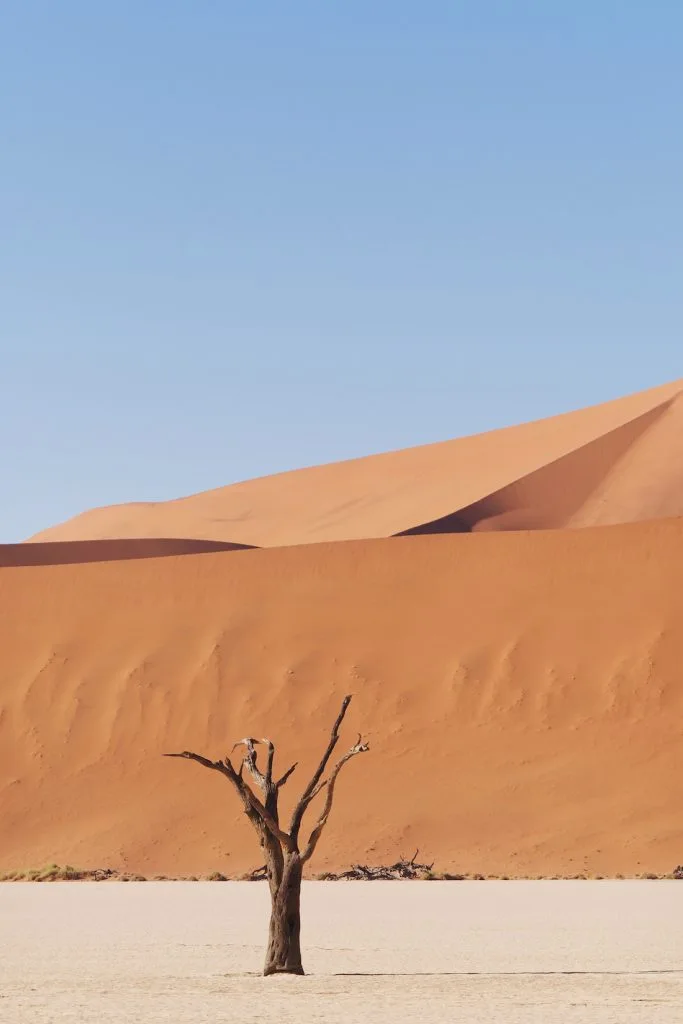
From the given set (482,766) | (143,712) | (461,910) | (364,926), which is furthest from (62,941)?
(143,712)

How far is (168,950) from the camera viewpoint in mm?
19219

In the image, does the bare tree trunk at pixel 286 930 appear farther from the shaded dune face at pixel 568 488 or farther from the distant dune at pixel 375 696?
the shaded dune face at pixel 568 488

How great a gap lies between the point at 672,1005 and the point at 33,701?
31820 millimetres

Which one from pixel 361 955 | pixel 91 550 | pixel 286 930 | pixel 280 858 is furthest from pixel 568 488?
pixel 286 930

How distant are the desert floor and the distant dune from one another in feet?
15.3

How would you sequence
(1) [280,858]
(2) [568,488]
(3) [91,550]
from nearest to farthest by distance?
(1) [280,858]
(3) [91,550]
(2) [568,488]

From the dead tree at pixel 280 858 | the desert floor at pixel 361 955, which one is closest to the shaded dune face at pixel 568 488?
the desert floor at pixel 361 955

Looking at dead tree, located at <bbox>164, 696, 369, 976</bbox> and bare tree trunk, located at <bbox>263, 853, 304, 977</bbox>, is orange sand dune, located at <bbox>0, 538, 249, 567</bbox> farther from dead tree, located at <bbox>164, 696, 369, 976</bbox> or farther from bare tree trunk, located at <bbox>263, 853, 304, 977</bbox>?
bare tree trunk, located at <bbox>263, 853, 304, 977</bbox>

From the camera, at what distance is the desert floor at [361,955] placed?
1321cm

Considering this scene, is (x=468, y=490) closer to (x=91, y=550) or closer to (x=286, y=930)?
(x=91, y=550)

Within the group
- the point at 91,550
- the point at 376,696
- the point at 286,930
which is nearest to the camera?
the point at 286,930

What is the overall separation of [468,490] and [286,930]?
202 feet

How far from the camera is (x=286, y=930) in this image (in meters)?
16.2

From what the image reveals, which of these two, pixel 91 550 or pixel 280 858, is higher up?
pixel 91 550
